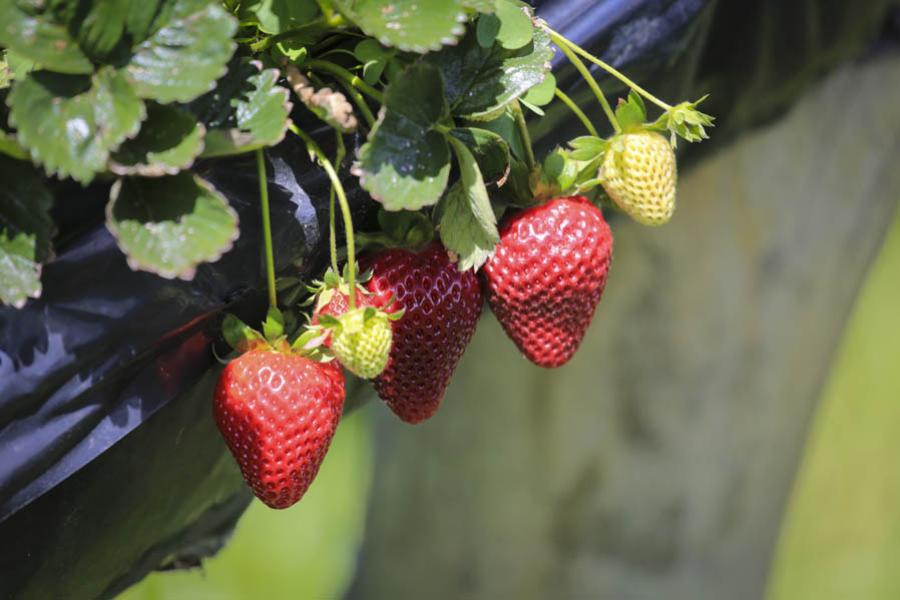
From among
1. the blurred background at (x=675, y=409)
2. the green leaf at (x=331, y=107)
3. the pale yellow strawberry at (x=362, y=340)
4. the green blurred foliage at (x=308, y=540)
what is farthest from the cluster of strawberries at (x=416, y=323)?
the green blurred foliage at (x=308, y=540)

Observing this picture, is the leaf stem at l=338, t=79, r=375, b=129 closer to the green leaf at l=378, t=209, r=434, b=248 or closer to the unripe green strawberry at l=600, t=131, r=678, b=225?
the green leaf at l=378, t=209, r=434, b=248

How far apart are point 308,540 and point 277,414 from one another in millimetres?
3457

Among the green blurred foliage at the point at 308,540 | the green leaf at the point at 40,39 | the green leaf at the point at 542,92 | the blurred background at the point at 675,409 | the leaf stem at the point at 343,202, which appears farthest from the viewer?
the green blurred foliage at the point at 308,540

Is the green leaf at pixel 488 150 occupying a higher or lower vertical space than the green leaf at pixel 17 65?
lower

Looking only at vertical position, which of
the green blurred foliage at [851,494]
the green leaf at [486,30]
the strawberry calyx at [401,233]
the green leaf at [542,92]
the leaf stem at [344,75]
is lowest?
the green blurred foliage at [851,494]

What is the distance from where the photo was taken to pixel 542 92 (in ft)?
2.68

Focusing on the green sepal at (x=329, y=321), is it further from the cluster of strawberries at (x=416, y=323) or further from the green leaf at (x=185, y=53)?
the green leaf at (x=185, y=53)

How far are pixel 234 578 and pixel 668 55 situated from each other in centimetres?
305

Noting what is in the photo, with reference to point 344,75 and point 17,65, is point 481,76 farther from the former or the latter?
point 17,65

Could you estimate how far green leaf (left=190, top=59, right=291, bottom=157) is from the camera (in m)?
0.67

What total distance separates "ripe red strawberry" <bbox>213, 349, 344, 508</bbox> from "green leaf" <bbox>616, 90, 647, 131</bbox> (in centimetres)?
26

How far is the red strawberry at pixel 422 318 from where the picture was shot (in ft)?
2.66

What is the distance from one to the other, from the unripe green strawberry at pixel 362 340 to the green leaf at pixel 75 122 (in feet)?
0.56

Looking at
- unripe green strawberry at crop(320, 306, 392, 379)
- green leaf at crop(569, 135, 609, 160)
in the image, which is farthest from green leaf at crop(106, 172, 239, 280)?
green leaf at crop(569, 135, 609, 160)
